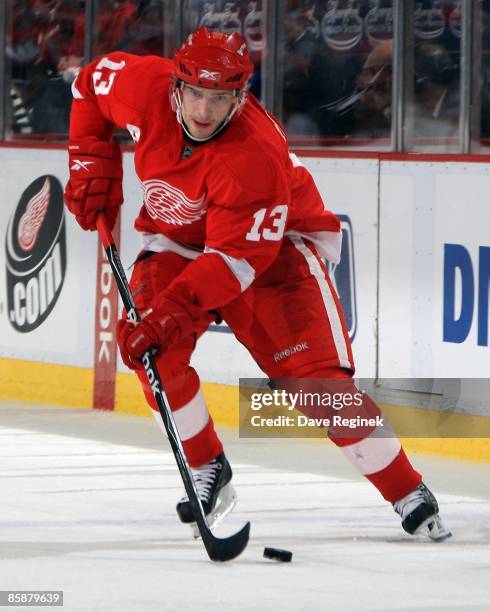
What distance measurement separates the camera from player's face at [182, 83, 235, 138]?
4.65 m

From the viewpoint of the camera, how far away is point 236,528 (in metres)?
5.23

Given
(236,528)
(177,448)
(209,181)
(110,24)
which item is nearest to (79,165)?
(209,181)

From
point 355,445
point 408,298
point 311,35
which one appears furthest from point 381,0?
point 355,445

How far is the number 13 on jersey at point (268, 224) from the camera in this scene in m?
4.61

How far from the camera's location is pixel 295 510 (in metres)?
5.61

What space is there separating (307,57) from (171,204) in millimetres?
2782

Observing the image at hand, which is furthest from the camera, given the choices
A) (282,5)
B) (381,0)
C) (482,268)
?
(282,5)

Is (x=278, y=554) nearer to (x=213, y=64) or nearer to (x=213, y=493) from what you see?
(x=213, y=493)

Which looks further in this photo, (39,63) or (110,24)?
(39,63)

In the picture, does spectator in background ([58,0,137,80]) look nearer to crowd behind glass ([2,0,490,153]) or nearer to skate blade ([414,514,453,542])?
crowd behind glass ([2,0,490,153])

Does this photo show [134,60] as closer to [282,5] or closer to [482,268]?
[482,268]

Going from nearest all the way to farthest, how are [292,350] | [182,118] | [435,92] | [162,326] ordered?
[162,326]
[182,118]
[292,350]
[435,92]

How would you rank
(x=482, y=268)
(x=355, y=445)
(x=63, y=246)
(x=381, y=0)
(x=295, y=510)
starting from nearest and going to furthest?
(x=355, y=445) < (x=295, y=510) < (x=482, y=268) < (x=381, y=0) < (x=63, y=246)

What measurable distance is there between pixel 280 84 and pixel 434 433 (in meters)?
1.73
